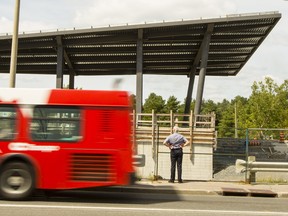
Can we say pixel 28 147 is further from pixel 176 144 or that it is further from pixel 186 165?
pixel 186 165

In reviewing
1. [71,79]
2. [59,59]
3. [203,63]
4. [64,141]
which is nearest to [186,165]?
[64,141]

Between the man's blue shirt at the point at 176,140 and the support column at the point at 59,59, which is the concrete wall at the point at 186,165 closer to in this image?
the man's blue shirt at the point at 176,140

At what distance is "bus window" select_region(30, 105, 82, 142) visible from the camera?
1071 centimetres

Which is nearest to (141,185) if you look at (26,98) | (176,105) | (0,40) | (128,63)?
(26,98)

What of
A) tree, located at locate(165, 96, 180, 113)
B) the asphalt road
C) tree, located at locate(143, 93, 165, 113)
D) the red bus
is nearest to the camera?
the asphalt road

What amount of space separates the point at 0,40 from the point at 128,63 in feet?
43.1

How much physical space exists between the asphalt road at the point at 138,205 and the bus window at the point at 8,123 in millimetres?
1590

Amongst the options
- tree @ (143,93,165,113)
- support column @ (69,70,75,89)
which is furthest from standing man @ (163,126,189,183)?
tree @ (143,93,165,113)

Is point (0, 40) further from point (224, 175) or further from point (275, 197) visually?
point (275, 197)

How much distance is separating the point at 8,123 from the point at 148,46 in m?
26.4

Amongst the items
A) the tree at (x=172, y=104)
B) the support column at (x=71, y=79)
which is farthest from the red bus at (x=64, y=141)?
the tree at (x=172, y=104)

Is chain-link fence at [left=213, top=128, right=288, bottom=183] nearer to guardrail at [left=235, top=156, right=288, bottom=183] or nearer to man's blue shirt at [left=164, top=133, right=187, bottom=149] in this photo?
guardrail at [left=235, top=156, right=288, bottom=183]

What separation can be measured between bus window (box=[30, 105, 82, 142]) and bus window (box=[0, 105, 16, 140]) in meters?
Answer: 0.48

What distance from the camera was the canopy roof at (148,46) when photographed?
3097 centimetres
